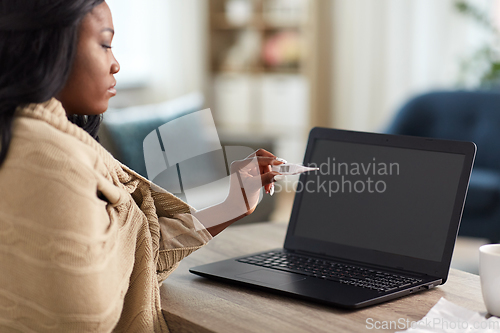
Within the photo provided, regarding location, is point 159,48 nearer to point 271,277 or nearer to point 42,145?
point 271,277

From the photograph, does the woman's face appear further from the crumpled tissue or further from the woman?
the crumpled tissue

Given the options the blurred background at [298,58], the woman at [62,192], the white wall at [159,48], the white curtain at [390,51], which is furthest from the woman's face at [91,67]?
the white wall at [159,48]

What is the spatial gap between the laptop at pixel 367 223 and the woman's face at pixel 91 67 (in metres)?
0.33

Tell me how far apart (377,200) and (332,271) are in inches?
6.3

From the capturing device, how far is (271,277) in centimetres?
89

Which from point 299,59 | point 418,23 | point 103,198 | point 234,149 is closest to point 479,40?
point 418,23

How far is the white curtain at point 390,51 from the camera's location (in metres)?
3.63

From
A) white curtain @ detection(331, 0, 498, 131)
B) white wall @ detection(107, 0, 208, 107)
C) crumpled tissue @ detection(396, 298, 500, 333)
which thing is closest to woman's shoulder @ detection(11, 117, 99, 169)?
crumpled tissue @ detection(396, 298, 500, 333)

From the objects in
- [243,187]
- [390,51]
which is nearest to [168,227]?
[243,187]

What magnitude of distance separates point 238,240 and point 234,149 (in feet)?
1.01

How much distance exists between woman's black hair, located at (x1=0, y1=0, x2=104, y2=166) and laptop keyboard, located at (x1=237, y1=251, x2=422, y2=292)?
46cm

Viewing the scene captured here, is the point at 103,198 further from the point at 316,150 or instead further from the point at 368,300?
the point at 316,150

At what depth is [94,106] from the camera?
79cm

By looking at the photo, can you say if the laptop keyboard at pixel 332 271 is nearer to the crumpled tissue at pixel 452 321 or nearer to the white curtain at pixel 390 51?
the crumpled tissue at pixel 452 321
